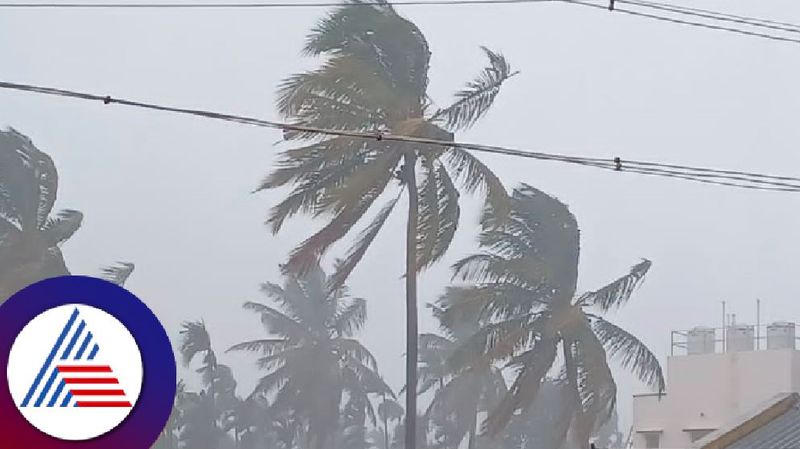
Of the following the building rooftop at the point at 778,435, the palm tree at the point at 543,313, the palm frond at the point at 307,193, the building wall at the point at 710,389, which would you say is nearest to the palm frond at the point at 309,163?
the palm frond at the point at 307,193

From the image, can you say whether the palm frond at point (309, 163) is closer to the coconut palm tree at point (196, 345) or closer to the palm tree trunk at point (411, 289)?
the palm tree trunk at point (411, 289)

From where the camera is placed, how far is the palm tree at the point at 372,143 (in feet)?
97.1

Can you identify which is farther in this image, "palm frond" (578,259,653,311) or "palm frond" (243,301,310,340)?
"palm frond" (243,301,310,340)

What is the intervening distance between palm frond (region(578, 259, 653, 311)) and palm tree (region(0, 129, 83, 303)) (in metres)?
13.6

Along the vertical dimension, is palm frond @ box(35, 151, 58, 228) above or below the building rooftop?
above

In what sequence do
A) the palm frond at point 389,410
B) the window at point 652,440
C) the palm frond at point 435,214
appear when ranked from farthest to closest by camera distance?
the palm frond at point 389,410 → the window at point 652,440 → the palm frond at point 435,214

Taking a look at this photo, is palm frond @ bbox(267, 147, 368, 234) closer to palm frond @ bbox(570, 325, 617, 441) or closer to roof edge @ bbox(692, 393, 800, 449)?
palm frond @ bbox(570, 325, 617, 441)

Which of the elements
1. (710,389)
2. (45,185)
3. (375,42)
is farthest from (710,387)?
(45,185)

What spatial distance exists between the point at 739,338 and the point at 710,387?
165 cm

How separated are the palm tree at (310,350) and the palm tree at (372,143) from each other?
28.0 metres

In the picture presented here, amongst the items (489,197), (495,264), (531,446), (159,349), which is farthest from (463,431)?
(159,349)

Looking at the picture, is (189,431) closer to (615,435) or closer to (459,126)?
(615,435)

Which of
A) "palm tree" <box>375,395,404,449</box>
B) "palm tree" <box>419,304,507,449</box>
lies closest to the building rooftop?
"palm tree" <box>419,304,507,449</box>

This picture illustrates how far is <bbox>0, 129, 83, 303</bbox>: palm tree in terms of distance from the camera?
40.4m
